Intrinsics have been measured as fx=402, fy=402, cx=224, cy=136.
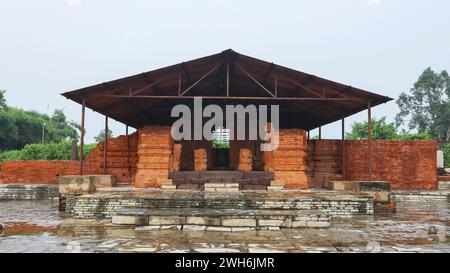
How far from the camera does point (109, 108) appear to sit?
13562 millimetres

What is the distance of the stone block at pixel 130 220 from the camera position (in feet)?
25.0

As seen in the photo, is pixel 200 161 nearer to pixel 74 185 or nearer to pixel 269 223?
pixel 74 185

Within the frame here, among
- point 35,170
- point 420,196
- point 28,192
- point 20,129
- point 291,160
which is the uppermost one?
point 20,129

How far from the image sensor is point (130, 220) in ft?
25.3

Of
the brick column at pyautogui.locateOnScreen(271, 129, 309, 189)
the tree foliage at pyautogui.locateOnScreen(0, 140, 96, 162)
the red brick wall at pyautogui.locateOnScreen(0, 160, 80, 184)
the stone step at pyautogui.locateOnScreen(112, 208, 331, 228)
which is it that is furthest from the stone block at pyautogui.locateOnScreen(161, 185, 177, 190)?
the tree foliage at pyautogui.locateOnScreen(0, 140, 96, 162)

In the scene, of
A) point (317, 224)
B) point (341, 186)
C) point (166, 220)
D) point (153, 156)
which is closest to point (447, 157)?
point (341, 186)

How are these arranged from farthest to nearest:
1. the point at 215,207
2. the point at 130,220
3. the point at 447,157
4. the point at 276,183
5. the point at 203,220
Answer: the point at 447,157, the point at 276,183, the point at 215,207, the point at 130,220, the point at 203,220

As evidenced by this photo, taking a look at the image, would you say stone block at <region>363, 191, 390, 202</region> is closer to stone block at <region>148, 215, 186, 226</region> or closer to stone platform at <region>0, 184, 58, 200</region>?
stone block at <region>148, 215, 186, 226</region>

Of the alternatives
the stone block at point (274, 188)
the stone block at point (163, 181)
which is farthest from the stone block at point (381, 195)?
the stone block at point (163, 181)

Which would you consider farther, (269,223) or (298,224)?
(298,224)

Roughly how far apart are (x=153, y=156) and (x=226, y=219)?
5.58 m
